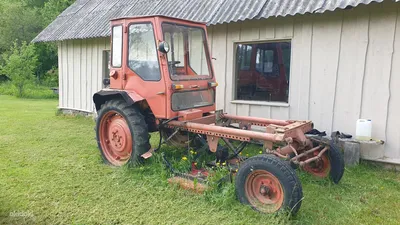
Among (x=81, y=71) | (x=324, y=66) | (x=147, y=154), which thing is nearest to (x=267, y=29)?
(x=324, y=66)

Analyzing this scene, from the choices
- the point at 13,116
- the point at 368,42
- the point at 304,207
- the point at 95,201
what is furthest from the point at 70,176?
the point at 13,116

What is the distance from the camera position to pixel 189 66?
16.8 ft

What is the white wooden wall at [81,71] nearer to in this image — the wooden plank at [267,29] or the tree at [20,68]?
the wooden plank at [267,29]

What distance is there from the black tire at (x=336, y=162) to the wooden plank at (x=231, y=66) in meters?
2.90

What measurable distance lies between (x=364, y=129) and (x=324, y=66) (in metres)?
1.27

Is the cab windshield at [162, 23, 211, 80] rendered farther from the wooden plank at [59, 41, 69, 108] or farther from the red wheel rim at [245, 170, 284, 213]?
the wooden plank at [59, 41, 69, 108]

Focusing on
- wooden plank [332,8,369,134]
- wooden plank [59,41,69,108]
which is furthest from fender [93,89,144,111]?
wooden plank [59,41,69,108]

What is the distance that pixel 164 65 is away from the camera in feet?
14.1

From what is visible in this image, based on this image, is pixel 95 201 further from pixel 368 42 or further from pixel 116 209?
pixel 368 42

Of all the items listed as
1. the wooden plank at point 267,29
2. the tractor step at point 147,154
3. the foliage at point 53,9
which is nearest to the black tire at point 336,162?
Result: the tractor step at point 147,154

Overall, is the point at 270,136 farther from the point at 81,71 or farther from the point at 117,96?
the point at 81,71

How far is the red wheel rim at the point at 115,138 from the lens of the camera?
15.5ft

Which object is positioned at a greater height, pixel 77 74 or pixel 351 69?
pixel 351 69

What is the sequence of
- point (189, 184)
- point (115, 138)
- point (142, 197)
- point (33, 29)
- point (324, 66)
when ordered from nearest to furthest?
1. point (142, 197)
2. point (189, 184)
3. point (115, 138)
4. point (324, 66)
5. point (33, 29)
